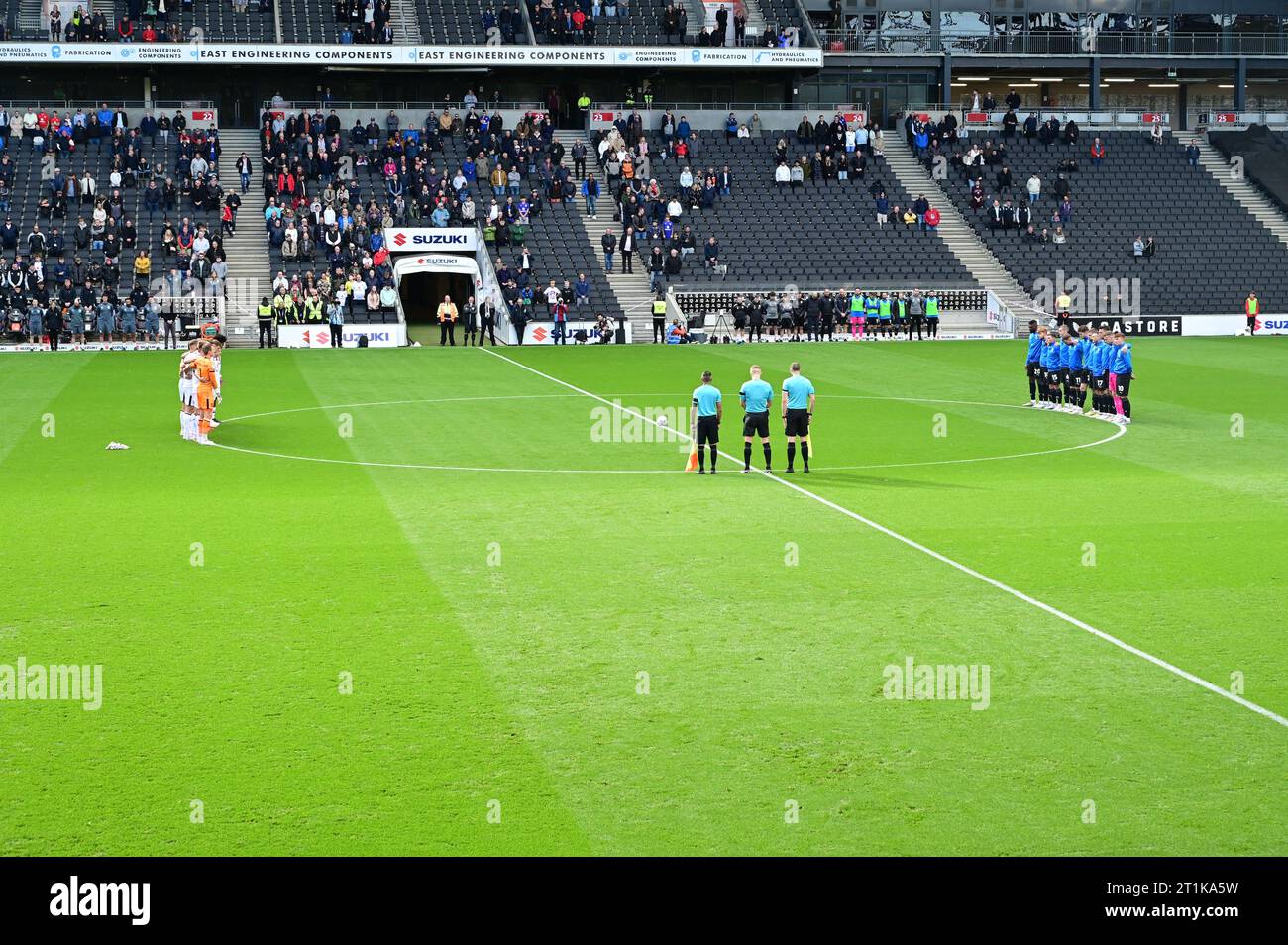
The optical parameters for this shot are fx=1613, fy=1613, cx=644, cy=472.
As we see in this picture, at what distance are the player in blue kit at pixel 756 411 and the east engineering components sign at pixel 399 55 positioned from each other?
46304 mm

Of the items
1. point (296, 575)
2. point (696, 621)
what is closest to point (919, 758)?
point (696, 621)

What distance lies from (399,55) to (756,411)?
4668 centimetres

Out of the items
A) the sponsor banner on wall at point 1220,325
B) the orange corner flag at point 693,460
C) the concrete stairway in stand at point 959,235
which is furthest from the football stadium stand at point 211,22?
the orange corner flag at point 693,460

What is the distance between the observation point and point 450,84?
230ft

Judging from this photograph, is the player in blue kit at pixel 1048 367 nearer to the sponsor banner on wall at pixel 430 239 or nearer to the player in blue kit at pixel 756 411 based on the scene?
the player in blue kit at pixel 756 411

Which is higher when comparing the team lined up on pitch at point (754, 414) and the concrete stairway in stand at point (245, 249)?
the concrete stairway in stand at point (245, 249)

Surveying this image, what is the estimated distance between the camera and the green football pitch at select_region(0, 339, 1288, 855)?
998 cm

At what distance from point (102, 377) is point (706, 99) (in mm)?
38516

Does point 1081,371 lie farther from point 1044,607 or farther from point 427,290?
point 427,290

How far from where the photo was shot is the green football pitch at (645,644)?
32.8 ft

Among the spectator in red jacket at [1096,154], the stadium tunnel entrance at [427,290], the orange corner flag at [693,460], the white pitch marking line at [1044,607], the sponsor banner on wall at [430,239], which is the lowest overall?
the white pitch marking line at [1044,607]

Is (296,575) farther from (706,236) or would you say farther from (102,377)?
(706,236)

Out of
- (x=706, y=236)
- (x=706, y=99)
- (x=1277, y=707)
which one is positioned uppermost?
(x=706, y=99)

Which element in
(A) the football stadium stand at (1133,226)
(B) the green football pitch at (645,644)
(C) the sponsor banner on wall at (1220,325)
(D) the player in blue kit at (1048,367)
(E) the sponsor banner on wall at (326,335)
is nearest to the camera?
(B) the green football pitch at (645,644)
